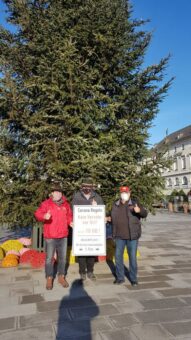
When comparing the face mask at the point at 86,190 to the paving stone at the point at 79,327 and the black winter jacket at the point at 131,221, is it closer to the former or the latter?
the black winter jacket at the point at 131,221

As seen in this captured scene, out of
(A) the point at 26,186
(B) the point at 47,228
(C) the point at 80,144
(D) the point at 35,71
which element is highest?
(D) the point at 35,71

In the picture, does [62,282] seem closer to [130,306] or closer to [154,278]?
[130,306]

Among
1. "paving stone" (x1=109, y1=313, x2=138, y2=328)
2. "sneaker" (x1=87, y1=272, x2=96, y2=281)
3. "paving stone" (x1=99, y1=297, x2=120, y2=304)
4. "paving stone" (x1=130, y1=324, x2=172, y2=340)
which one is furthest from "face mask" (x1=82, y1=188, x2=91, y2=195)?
"paving stone" (x1=130, y1=324, x2=172, y2=340)

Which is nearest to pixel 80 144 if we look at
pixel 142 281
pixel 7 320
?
pixel 142 281

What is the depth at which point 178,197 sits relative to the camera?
3350 cm

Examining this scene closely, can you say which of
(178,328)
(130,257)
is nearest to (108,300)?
(130,257)

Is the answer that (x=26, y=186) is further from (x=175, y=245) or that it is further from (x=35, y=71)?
(x=175, y=245)

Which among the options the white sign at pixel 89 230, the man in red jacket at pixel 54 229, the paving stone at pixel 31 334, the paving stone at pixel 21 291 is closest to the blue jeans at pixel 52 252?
the man in red jacket at pixel 54 229

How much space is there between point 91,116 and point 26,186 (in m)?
2.43

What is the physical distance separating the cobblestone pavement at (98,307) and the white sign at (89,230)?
24.5 inches

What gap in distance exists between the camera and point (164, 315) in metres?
4.08

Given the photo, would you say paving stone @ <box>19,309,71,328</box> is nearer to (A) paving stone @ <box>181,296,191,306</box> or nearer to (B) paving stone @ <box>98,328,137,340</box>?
(B) paving stone @ <box>98,328,137,340</box>

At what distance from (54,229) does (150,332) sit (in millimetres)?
2485

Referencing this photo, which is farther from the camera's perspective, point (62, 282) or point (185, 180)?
point (185, 180)
